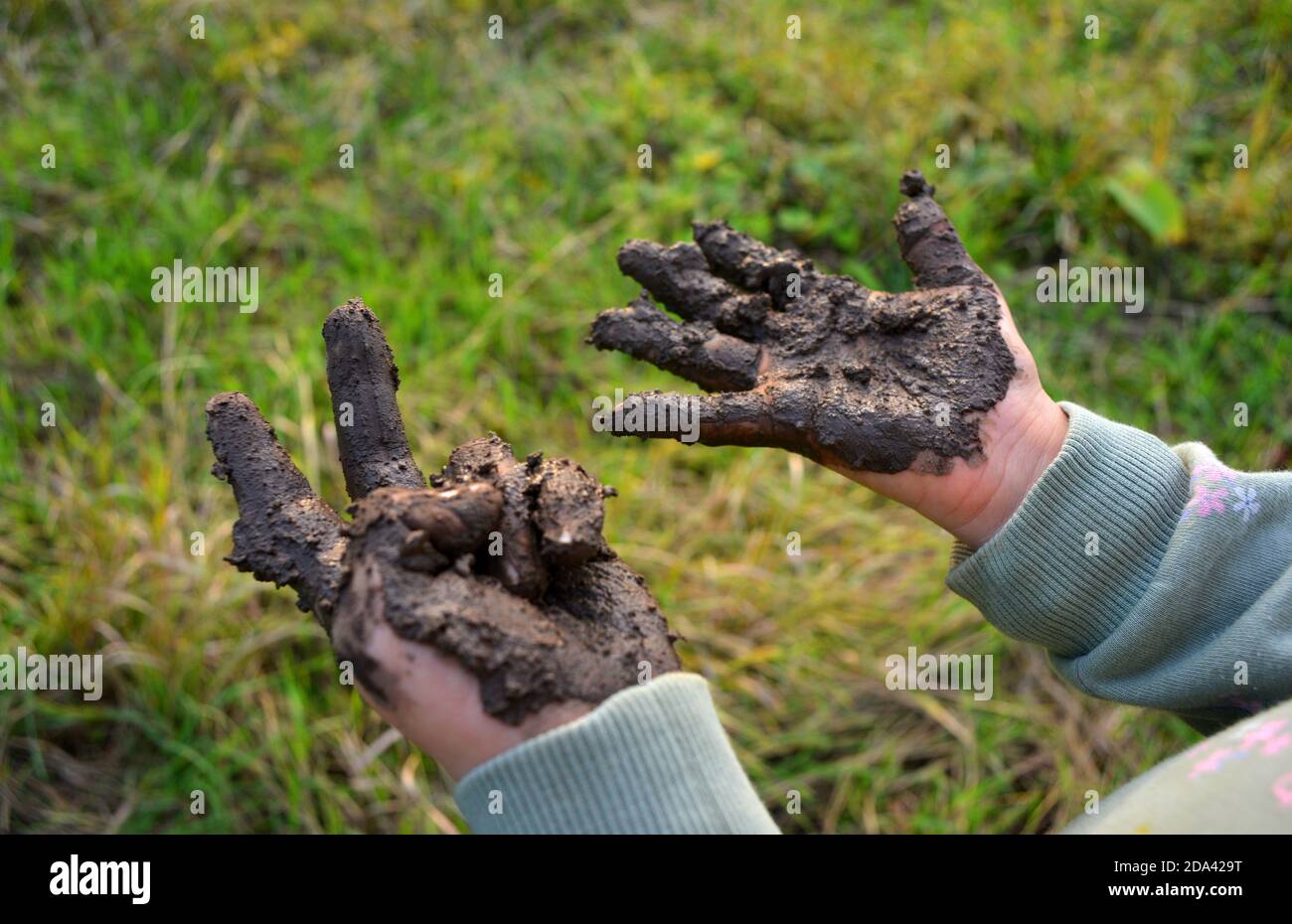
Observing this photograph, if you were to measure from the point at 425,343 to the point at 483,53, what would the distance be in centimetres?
136

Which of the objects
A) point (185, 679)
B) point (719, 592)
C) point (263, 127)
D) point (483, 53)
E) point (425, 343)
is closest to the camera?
point (185, 679)

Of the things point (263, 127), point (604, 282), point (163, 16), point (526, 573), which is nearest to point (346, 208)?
point (263, 127)

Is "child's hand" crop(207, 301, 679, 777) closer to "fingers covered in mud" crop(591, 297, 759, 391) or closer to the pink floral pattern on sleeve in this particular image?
"fingers covered in mud" crop(591, 297, 759, 391)

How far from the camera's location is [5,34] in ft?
11.9

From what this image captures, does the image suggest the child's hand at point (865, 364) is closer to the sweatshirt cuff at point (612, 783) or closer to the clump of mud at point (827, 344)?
the clump of mud at point (827, 344)

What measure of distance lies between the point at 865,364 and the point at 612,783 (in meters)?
0.82

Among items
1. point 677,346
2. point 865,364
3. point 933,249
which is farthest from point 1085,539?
point 677,346

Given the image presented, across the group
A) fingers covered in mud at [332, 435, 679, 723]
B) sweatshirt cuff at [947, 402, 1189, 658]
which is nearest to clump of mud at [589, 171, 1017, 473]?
sweatshirt cuff at [947, 402, 1189, 658]

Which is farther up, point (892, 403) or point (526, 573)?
point (892, 403)

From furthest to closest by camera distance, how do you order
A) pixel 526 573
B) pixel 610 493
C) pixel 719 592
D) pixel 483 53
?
pixel 483 53, pixel 719 592, pixel 610 493, pixel 526 573

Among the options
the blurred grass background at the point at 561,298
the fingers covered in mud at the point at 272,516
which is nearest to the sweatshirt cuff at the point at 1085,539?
the fingers covered in mud at the point at 272,516

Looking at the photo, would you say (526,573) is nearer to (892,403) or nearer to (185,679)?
(892,403)

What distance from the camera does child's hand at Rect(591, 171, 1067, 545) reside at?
5.22ft

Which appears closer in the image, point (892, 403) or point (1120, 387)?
point (892, 403)
